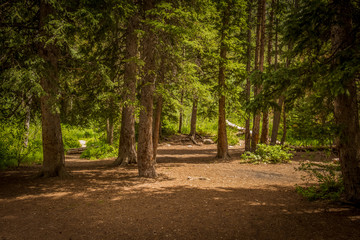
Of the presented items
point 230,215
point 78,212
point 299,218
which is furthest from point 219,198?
point 78,212

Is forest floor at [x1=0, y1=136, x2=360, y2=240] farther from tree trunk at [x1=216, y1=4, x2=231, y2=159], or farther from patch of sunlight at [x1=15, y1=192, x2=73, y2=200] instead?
tree trunk at [x1=216, y1=4, x2=231, y2=159]

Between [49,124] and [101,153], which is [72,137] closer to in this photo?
[101,153]

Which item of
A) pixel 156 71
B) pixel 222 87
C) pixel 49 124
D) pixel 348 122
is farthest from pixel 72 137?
pixel 348 122

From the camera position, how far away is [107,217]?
5004 millimetres

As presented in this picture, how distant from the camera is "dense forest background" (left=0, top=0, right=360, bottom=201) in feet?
15.2

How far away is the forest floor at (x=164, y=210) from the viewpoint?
427cm

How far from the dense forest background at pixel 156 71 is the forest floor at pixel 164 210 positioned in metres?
1.07

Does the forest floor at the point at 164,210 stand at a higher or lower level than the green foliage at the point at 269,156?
lower

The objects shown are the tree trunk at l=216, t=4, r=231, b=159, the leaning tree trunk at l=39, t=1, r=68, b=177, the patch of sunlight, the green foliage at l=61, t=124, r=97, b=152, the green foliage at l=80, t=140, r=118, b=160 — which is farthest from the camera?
the green foliage at l=61, t=124, r=97, b=152

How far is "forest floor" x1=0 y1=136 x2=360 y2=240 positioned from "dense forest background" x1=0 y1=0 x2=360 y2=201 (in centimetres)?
107

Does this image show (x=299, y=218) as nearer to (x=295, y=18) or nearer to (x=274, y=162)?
(x=295, y=18)

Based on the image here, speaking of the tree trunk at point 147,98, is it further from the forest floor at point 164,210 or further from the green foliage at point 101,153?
the green foliage at point 101,153

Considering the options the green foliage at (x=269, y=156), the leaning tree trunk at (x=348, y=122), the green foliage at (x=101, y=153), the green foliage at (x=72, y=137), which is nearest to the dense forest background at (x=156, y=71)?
the leaning tree trunk at (x=348, y=122)

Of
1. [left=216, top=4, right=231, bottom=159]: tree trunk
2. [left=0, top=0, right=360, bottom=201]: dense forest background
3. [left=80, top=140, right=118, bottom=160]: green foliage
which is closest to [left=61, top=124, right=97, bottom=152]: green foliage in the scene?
[left=80, top=140, right=118, bottom=160]: green foliage
